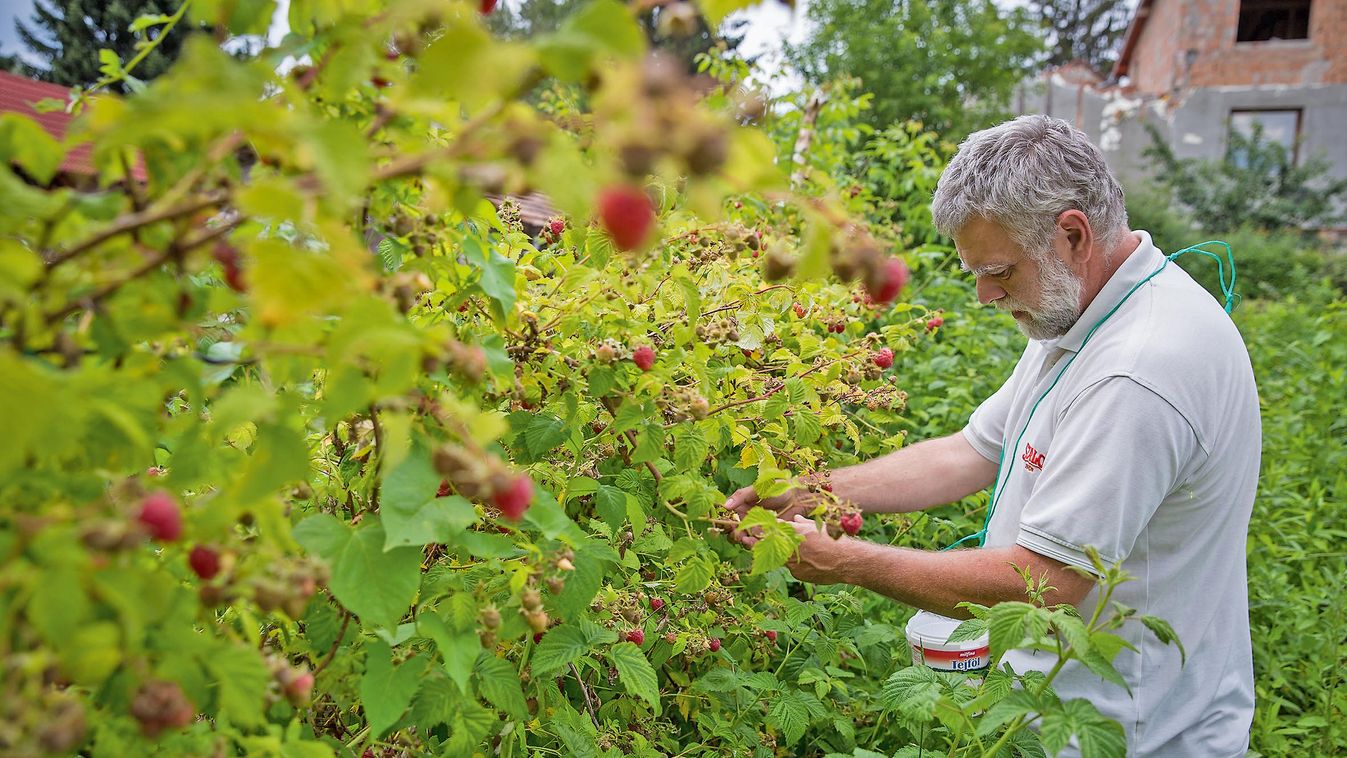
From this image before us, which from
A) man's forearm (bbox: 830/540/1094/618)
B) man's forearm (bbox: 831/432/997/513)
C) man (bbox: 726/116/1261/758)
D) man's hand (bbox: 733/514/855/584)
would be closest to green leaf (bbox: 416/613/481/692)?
man (bbox: 726/116/1261/758)

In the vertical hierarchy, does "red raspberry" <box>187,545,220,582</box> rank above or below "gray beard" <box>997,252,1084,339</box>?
above

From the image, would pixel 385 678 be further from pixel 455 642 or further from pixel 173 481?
pixel 173 481

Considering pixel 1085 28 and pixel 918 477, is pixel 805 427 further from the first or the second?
pixel 1085 28

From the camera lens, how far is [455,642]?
1.17 meters

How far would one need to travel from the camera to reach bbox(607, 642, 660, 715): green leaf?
1.52 meters

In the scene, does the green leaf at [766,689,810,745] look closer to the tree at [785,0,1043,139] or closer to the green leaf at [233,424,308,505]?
the green leaf at [233,424,308,505]

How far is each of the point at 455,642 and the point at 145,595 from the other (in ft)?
1.72

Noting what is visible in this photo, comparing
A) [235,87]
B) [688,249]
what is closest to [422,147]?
[235,87]

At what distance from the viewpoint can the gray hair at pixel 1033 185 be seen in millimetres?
2123

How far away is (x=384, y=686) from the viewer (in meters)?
1.13

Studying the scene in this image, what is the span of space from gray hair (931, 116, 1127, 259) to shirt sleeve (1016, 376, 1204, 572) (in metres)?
0.45

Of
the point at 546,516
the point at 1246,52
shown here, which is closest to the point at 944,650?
the point at 546,516

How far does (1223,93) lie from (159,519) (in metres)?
24.7

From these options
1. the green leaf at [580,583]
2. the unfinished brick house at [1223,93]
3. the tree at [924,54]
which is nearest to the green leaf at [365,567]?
the green leaf at [580,583]
